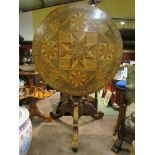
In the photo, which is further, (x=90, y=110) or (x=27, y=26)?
(x=27, y=26)

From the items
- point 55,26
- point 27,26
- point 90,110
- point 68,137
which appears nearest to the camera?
point 55,26

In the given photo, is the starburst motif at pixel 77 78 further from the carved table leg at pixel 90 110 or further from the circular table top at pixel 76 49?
the carved table leg at pixel 90 110

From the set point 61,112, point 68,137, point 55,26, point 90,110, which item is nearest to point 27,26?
point 61,112

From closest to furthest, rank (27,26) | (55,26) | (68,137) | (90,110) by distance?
1. (55,26)
2. (68,137)
3. (90,110)
4. (27,26)

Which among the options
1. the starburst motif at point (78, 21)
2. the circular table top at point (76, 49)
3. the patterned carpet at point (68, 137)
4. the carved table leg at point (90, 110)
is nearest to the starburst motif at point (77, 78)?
the circular table top at point (76, 49)

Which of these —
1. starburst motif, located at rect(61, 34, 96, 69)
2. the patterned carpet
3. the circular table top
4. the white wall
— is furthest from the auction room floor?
the white wall

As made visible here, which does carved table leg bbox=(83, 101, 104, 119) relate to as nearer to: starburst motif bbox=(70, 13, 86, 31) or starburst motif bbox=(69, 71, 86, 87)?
starburst motif bbox=(69, 71, 86, 87)

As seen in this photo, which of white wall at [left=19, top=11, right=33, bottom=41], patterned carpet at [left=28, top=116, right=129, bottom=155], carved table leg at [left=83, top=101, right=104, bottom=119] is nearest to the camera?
patterned carpet at [left=28, top=116, right=129, bottom=155]

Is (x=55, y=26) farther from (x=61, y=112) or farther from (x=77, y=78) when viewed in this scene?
(x=61, y=112)

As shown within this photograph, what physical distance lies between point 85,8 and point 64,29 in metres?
0.30

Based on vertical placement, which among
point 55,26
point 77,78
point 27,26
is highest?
point 27,26
